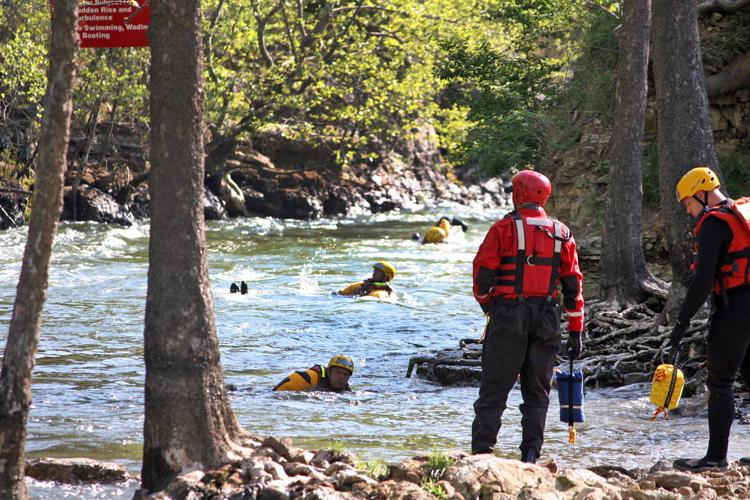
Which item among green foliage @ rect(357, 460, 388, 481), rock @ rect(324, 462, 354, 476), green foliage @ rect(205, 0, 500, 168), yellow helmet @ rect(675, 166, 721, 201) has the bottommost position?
green foliage @ rect(357, 460, 388, 481)

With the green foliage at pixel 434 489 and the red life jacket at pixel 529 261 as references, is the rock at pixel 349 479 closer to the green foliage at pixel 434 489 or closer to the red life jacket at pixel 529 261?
the green foliage at pixel 434 489

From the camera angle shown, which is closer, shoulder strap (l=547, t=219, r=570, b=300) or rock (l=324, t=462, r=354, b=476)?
rock (l=324, t=462, r=354, b=476)

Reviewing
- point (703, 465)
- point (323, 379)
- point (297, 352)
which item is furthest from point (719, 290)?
point (297, 352)

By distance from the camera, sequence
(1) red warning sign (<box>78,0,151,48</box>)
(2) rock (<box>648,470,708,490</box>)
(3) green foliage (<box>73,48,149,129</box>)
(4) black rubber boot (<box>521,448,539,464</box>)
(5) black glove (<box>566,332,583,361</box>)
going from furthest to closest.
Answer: (3) green foliage (<box>73,48,149,129</box>)
(1) red warning sign (<box>78,0,151,48</box>)
(5) black glove (<box>566,332,583,361</box>)
(4) black rubber boot (<box>521,448,539,464</box>)
(2) rock (<box>648,470,708,490</box>)

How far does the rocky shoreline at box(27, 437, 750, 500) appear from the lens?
5980mm

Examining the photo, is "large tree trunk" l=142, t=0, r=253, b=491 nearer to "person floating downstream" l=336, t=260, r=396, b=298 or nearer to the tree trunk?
the tree trunk

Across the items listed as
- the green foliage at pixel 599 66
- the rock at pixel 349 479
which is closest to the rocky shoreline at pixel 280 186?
the green foliage at pixel 599 66

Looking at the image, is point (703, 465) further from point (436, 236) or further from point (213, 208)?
point (213, 208)

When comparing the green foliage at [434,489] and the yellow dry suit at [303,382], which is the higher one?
the green foliage at [434,489]

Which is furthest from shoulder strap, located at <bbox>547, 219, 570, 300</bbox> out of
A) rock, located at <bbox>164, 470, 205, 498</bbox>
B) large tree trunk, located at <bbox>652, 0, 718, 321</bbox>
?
large tree trunk, located at <bbox>652, 0, 718, 321</bbox>

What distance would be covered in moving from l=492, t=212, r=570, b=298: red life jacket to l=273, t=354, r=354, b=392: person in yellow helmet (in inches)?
172

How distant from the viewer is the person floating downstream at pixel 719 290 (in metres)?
7.02

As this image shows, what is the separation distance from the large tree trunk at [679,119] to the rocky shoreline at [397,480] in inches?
203

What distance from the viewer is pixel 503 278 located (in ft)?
23.7
